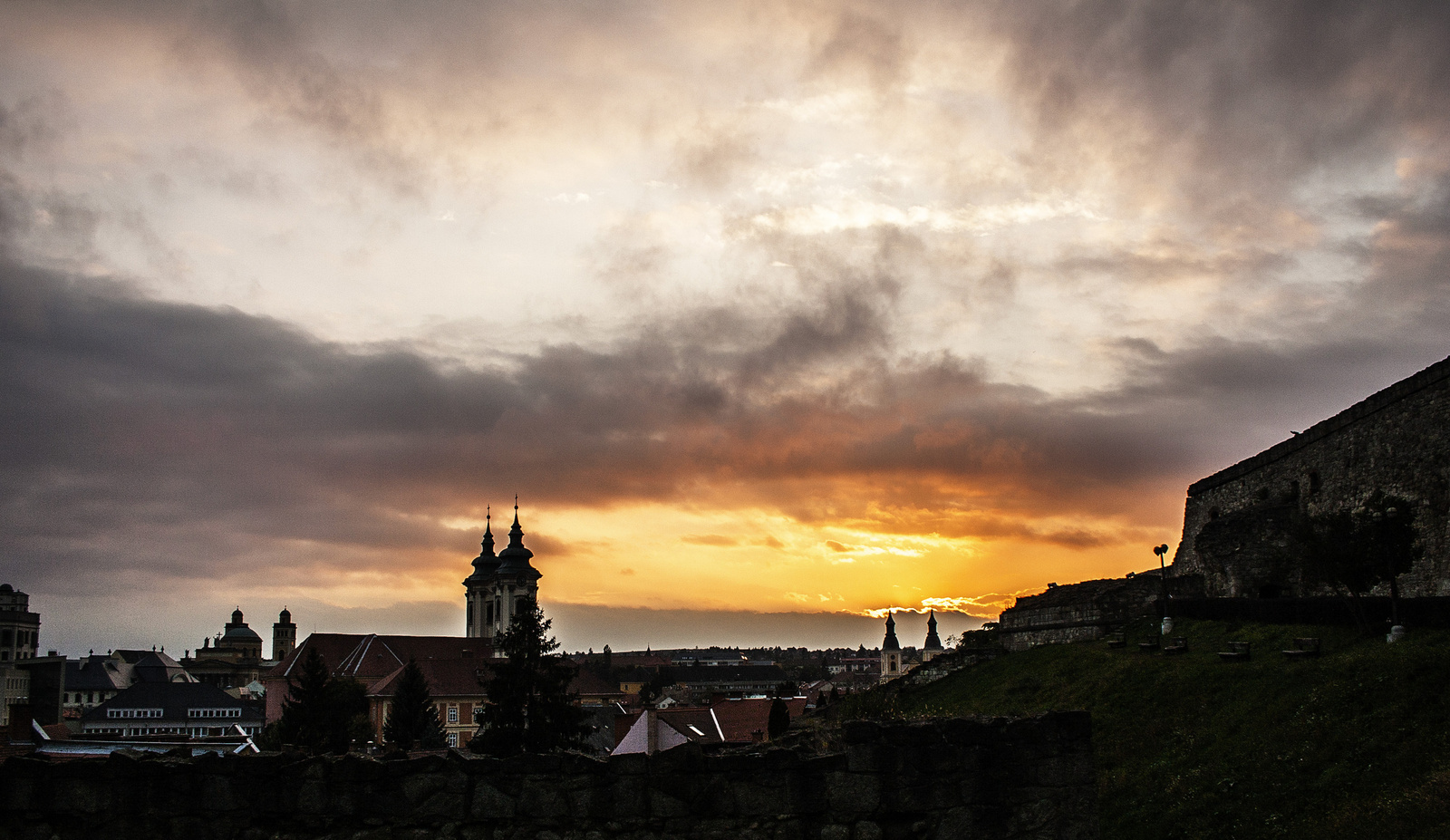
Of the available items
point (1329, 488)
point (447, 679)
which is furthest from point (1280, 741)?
point (447, 679)

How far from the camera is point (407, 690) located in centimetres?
8731

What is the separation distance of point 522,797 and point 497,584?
402 ft

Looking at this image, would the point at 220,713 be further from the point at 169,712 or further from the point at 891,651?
the point at 891,651

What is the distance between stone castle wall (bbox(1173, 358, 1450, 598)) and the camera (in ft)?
80.4

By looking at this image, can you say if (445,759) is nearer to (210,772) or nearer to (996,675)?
(210,772)

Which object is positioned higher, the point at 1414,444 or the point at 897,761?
the point at 1414,444

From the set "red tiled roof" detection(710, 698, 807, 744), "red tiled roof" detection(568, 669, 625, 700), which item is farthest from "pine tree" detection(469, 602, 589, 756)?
"red tiled roof" detection(568, 669, 625, 700)

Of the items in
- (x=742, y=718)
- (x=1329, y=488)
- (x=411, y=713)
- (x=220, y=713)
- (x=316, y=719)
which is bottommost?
(x=220, y=713)

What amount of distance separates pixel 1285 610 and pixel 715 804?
20223 millimetres

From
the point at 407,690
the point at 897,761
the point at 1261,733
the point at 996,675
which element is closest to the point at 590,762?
the point at 897,761

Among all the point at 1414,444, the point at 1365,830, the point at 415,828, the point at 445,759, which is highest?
the point at 1414,444

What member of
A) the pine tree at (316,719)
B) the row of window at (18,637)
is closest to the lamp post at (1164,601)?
the pine tree at (316,719)

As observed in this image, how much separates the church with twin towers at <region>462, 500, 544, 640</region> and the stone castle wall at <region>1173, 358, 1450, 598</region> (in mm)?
94119

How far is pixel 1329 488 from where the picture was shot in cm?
3039
